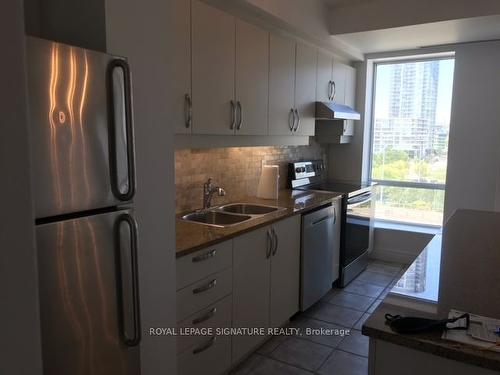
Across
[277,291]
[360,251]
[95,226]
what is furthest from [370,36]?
[95,226]

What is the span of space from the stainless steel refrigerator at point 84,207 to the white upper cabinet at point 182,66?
0.70 meters

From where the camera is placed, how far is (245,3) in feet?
8.52

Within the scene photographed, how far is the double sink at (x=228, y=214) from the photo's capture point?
2807 millimetres

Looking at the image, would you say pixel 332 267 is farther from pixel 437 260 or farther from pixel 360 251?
pixel 437 260

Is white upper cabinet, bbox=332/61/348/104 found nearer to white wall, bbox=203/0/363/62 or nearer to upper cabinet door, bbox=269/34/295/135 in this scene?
white wall, bbox=203/0/363/62

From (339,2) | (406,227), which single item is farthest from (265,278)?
(406,227)

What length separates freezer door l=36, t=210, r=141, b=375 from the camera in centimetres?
128

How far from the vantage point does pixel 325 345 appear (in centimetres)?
284

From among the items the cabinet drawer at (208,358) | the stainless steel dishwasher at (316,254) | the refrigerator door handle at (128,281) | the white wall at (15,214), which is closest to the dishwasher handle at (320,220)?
the stainless steel dishwasher at (316,254)

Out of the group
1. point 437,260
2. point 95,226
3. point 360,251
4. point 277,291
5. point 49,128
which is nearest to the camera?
point 49,128

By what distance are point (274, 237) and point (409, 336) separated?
164cm

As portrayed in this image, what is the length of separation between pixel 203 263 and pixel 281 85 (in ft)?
5.52

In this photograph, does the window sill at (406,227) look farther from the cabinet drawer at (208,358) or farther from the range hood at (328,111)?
the cabinet drawer at (208,358)

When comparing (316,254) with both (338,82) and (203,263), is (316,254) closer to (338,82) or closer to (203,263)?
(203,263)
